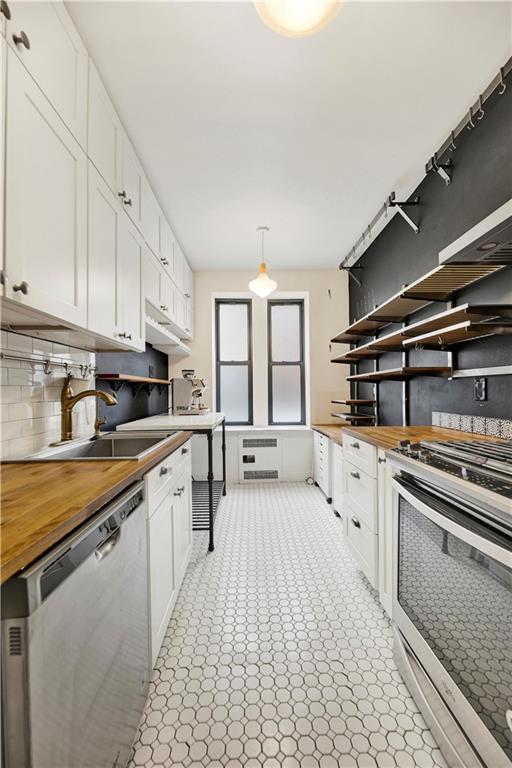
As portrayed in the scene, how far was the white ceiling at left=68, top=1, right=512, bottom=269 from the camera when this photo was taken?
4.64ft

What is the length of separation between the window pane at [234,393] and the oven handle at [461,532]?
11.3 ft

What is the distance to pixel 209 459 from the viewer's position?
2492mm

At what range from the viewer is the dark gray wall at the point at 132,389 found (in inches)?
94.0

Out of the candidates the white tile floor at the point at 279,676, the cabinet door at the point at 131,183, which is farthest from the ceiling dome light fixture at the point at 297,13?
the white tile floor at the point at 279,676

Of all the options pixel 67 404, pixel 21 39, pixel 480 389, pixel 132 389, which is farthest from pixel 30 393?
pixel 480 389

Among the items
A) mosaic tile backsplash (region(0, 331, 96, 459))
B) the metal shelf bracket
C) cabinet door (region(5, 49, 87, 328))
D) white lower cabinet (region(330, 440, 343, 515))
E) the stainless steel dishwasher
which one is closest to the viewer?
the stainless steel dishwasher

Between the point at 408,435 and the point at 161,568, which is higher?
the point at 408,435

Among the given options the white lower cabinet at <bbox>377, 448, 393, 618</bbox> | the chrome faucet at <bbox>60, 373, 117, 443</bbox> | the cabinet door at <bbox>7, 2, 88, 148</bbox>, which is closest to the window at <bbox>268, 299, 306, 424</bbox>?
the white lower cabinet at <bbox>377, 448, 393, 618</bbox>

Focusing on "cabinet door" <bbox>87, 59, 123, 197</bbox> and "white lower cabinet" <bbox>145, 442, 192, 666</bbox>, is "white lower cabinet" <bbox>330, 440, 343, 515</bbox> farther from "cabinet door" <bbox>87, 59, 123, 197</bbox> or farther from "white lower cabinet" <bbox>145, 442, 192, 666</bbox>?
"cabinet door" <bbox>87, 59, 123, 197</bbox>

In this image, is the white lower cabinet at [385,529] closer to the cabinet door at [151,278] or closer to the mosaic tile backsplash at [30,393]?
the mosaic tile backsplash at [30,393]

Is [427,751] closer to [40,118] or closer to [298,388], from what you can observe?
[40,118]

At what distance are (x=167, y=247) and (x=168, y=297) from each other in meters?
0.45

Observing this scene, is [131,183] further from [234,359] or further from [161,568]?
[234,359]

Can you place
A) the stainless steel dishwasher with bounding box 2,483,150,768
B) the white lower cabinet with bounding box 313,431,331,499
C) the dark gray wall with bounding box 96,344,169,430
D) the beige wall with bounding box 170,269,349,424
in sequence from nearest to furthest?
the stainless steel dishwasher with bounding box 2,483,150,768 → the dark gray wall with bounding box 96,344,169,430 → the white lower cabinet with bounding box 313,431,331,499 → the beige wall with bounding box 170,269,349,424
